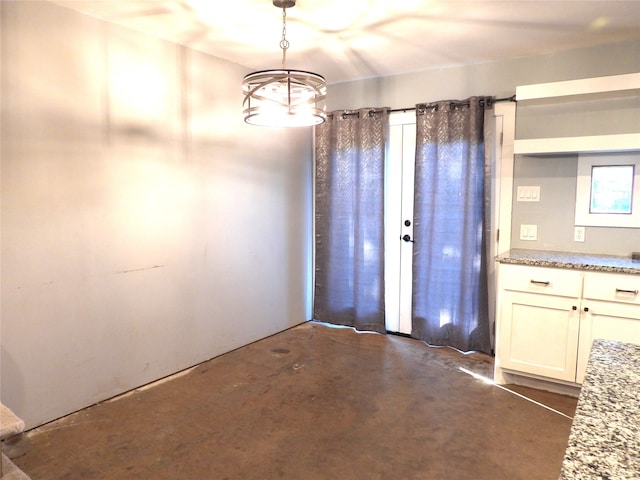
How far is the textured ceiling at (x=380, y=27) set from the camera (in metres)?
2.46

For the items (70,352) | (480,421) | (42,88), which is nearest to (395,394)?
(480,421)

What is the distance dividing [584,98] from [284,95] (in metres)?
2.26

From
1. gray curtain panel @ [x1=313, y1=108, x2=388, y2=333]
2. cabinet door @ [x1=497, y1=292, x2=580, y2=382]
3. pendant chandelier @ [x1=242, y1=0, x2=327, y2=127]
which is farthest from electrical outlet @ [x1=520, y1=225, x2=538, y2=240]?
pendant chandelier @ [x1=242, y1=0, x2=327, y2=127]

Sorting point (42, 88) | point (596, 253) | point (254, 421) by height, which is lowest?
point (254, 421)

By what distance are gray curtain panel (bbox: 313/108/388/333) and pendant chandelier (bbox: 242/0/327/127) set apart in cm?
181

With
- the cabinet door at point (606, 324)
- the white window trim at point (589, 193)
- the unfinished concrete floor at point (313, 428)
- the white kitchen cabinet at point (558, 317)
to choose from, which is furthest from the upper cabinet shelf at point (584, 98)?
the unfinished concrete floor at point (313, 428)

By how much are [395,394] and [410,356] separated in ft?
2.38

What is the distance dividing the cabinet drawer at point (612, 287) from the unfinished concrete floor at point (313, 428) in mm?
726

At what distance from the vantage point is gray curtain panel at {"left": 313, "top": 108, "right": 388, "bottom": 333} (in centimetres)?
402

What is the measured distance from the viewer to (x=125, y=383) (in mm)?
2896

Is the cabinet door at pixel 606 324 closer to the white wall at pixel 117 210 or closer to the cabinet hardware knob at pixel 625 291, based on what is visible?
the cabinet hardware knob at pixel 625 291

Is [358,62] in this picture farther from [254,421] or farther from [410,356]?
[254,421]

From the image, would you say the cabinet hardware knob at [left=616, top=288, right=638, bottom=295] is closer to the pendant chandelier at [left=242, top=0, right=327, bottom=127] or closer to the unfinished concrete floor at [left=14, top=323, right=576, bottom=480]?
the unfinished concrete floor at [left=14, top=323, right=576, bottom=480]

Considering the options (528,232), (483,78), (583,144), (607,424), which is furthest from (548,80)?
(607,424)
